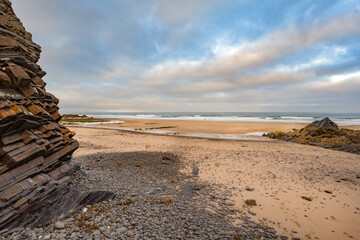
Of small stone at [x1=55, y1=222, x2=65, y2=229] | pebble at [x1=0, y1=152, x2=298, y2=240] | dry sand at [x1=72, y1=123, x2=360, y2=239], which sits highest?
small stone at [x1=55, y1=222, x2=65, y2=229]

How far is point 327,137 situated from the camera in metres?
27.8

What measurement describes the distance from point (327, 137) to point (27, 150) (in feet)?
118

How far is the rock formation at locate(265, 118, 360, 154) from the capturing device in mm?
23141

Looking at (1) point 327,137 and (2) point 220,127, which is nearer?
(1) point 327,137

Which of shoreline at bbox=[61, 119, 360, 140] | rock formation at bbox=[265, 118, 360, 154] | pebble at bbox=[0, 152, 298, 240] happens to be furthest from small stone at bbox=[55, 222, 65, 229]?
rock formation at bbox=[265, 118, 360, 154]

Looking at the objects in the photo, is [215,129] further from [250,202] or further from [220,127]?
[250,202]

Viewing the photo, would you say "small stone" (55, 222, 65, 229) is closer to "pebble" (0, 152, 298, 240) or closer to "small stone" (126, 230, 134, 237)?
"pebble" (0, 152, 298, 240)

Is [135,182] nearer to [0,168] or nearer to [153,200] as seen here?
[153,200]

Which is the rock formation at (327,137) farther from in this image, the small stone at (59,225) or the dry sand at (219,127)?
the small stone at (59,225)

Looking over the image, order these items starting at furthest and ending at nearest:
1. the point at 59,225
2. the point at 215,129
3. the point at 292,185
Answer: the point at 215,129, the point at 292,185, the point at 59,225

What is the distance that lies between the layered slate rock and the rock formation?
95.5ft

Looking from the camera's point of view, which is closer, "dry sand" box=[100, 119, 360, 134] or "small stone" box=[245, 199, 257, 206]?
"small stone" box=[245, 199, 257, 206]

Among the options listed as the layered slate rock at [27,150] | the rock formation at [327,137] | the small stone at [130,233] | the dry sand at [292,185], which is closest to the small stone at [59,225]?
the layered slate rock at [27,150]

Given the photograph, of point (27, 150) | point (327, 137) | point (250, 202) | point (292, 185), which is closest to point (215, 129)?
point (327, 137)
